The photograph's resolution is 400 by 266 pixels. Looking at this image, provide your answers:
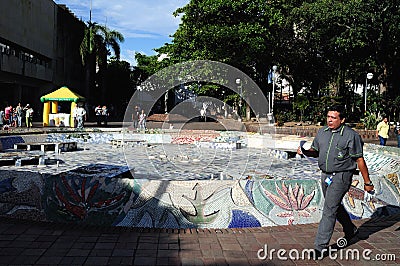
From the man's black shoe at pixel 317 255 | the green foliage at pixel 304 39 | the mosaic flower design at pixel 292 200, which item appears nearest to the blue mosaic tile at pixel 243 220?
the mosaic flower design at pixel 292 200

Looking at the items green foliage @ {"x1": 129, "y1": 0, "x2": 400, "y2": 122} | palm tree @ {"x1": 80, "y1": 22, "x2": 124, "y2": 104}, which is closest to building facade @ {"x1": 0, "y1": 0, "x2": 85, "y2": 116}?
palm tree @ {"x1": 80, "y1": 22, "x2": 124, "y2": 104}

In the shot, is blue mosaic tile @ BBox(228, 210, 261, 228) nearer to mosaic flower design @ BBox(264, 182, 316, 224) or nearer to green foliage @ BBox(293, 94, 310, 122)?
mosaic flower design @ BBox(264, 182, 316, 224)

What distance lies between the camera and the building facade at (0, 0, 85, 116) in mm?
34025

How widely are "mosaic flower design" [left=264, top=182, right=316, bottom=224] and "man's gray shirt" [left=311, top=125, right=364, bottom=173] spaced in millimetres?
1282

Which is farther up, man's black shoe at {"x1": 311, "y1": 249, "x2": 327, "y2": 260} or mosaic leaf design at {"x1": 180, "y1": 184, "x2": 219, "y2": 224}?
mosaic leaf design at {"x1": 180, "y1": 184, "x2": 219, "y2": 224}

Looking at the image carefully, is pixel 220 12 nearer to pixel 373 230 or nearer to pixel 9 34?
pixel 9 34

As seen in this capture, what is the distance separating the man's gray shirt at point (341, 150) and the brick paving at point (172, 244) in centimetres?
100

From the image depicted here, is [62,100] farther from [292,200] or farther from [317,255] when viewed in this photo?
[317,255]

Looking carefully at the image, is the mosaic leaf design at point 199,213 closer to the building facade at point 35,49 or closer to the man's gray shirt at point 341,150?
the man's gray shirt at point 341,150

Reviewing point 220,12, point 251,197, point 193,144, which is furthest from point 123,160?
point 220,12

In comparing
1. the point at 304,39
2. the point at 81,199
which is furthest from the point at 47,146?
the point at 304,39

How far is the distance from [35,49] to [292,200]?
126 ft

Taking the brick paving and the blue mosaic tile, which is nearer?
the brick paving

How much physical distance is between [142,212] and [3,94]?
39.0m
